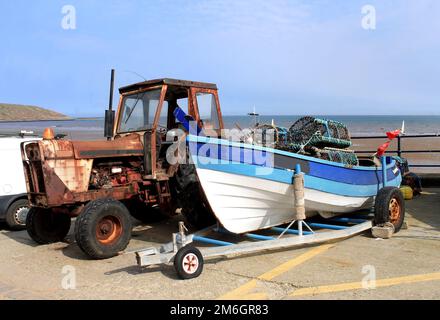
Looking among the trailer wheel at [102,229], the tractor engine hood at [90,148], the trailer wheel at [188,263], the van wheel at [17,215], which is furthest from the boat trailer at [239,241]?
the van wheel at [17,215]

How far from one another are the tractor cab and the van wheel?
2747mm

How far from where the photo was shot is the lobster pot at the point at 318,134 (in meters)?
7.77

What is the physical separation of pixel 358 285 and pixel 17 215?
6.75m

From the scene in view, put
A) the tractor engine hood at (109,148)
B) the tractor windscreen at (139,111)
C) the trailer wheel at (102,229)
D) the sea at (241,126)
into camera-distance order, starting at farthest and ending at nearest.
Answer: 1. the sea at (241,126)
2. the tractor windscreen at (139,111)
3. the tractor engine hood at (109,148)
4. the trailer wheel at (102,229)

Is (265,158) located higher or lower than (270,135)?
lower

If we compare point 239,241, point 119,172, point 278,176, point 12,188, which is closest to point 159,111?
point 119,172

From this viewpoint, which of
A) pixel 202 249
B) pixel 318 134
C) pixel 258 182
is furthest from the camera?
pixel 318 134

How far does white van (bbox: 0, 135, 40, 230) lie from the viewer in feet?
29.1

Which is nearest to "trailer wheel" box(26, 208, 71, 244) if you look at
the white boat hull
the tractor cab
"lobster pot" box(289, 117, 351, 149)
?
the tractor cab

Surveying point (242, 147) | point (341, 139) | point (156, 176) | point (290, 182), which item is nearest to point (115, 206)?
point (156, 176)

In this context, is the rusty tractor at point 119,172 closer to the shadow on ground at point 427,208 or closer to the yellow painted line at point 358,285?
the yellow painted line at point 358,285

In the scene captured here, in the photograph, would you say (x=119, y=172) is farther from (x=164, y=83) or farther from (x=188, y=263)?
(x=188, y=263)

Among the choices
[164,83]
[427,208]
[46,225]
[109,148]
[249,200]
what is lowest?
[427,208]

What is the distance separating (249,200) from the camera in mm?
6441
